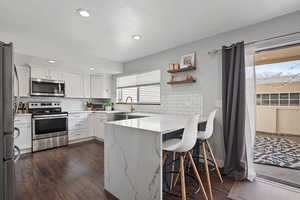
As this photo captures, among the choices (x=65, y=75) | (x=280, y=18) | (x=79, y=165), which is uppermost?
(x=280, y=18)

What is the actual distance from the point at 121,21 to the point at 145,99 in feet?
7.11

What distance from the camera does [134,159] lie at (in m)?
1.56

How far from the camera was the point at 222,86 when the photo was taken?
2.42 metres

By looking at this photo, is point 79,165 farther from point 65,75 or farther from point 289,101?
point 289,101

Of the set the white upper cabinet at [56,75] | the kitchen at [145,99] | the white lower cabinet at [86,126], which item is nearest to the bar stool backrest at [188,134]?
the kitchen at [145,99]

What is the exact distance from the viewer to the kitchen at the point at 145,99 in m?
1.52

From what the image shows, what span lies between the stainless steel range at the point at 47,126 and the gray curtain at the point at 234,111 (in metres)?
3.82

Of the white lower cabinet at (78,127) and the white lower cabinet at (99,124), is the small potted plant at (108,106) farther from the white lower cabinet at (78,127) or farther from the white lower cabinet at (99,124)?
the white lower cabinet at (78,127)

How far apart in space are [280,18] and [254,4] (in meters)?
0.59

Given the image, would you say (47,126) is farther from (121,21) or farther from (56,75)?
(121,21)

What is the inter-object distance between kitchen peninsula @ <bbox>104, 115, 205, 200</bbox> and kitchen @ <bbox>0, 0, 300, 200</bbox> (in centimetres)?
1

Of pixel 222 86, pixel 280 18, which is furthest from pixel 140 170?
pixel 280 18

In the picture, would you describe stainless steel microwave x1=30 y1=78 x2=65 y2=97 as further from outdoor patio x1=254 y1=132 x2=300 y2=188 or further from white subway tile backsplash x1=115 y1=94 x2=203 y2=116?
outdoor patio x1=254 y1=132 x2=300 y2=188

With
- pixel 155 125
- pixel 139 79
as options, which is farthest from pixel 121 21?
pixel 139 79
